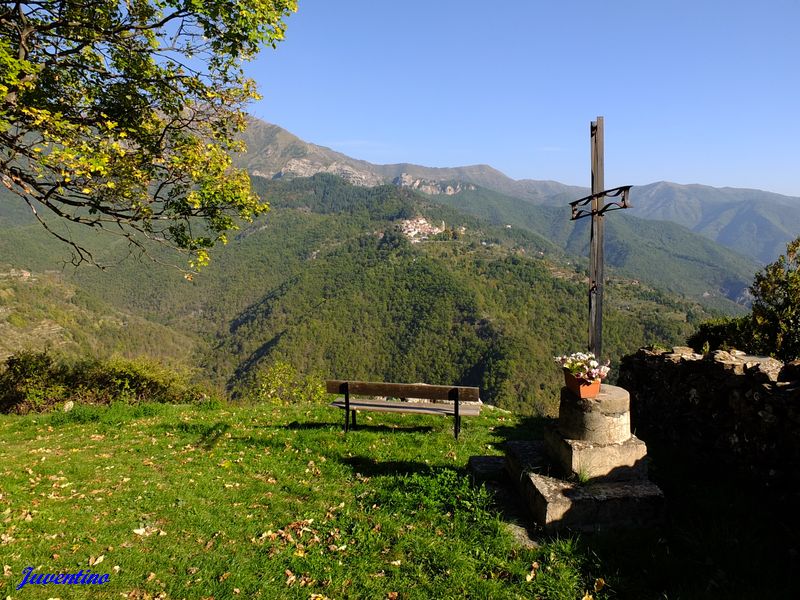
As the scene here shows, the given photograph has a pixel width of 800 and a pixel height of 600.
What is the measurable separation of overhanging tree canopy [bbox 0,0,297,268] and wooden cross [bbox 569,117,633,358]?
5.46 m

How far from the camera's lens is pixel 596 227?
7.47 metres

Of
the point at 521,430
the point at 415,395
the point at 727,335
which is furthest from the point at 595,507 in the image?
the point at 727,335

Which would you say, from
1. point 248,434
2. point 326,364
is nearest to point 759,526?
point 248,434

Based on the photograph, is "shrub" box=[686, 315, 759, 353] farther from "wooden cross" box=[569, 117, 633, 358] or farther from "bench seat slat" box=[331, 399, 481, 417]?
"bench seat slat" box=[331, 399, 481, 417]

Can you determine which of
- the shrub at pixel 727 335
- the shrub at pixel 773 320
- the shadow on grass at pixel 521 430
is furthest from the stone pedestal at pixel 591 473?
the shrub at pixel 773 320

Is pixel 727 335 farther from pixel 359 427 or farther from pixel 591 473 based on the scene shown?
pixel 359 427

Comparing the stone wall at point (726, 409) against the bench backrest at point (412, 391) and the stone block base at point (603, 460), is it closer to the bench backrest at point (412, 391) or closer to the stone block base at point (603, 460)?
the stone block base at point (603, 460)

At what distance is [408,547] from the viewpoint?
4625mm

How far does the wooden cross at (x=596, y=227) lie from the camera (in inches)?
279

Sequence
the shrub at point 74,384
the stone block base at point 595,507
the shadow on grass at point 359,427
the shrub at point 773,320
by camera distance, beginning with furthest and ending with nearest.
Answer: the shrub at point 74,384, the shrub at point 773,320, the shadow on grass at point 359,427, the stone block base at point 595,507

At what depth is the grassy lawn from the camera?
3.98 metres

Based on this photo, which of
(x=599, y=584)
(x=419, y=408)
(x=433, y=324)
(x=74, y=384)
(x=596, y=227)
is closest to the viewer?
(x=599, y=584)
